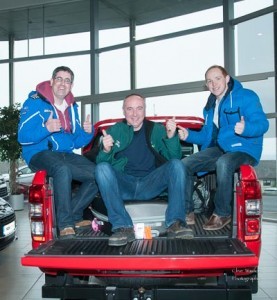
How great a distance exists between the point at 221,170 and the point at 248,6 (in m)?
7.11

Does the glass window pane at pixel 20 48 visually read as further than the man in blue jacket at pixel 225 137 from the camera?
Yes

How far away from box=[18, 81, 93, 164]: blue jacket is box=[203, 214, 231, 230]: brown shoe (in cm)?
130

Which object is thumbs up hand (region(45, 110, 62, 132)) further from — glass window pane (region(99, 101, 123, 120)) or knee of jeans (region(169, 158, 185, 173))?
glass window pane (region(99, 101, 123, 120))

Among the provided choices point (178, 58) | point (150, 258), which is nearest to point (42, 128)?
point (150, 258)

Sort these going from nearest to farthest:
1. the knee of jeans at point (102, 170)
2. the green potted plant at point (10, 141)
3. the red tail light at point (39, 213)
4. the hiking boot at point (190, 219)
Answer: the red tail light at point (39, 213)
the knee of jeans at point (102, 170)
the hiking boot at point (190, 219)
the green potted plant at point (10, 141)

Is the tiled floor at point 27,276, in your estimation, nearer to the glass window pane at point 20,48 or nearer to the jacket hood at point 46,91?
the jacket hood at point 46,91

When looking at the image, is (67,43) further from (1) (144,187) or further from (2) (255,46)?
(1) (144,187)

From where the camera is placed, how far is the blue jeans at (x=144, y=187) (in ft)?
9.73

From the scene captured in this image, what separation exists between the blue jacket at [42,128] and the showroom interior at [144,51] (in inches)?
142

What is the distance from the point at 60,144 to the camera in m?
3.51

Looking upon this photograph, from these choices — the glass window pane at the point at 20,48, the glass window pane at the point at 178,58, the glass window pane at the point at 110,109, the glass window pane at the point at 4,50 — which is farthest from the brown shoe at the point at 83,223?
the glass window pane at the point at 4,50

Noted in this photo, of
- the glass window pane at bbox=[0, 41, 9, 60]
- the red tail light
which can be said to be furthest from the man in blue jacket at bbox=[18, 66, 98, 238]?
the glass window pane at bbox=[0, 41, 9, 60]

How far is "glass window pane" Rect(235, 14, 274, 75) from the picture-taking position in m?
8.86

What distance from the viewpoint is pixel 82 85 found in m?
11.7
